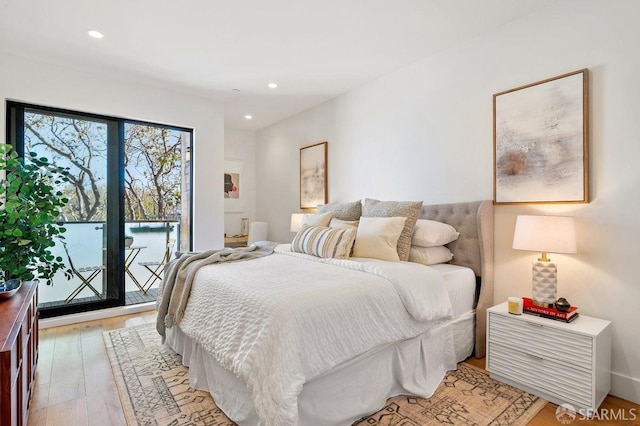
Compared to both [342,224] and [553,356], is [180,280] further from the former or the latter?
[553,356]

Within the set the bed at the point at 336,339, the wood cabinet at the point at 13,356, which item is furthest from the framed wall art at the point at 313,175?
the wood cabinet at the point at 13,356

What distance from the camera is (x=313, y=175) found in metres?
4.46

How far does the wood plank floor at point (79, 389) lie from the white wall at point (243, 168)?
2.74 m

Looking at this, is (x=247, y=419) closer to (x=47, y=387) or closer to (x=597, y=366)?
(x=47, y=387)

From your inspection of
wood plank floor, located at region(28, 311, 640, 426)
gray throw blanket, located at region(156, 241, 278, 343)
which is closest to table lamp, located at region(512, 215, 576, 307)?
wood plank floor, located at region(28, 311, 640, 426)

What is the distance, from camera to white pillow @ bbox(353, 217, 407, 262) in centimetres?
249

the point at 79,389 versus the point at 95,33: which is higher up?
the point at 95,33

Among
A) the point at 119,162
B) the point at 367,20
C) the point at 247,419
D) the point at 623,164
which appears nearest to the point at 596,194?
the point at 623,164

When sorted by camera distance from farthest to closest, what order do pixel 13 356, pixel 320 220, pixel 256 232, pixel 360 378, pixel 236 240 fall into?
1. pixel 236 240
2. pixel 256 232
3. pixel 320 220
4. pixel 360 378
5. pixel 13 356

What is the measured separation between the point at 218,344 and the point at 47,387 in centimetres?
137

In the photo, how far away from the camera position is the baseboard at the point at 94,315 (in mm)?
3188

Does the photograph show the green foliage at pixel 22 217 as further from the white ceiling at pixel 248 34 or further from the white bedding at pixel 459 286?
the white bedding at pixel 459 286

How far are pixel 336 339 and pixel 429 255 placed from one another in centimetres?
136

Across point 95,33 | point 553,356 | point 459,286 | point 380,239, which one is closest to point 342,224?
point 380,239
